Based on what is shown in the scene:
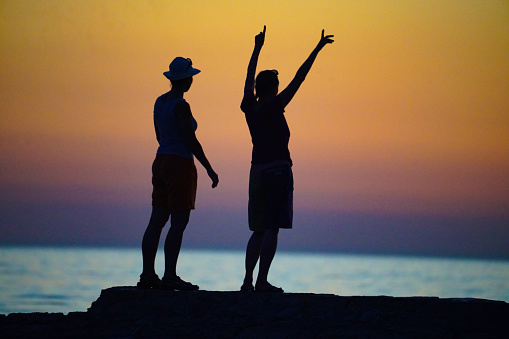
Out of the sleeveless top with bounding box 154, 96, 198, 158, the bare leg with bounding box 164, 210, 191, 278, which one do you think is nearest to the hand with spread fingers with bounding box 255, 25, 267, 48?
the sleeveless top with bounding box 154, 96, 198, 158

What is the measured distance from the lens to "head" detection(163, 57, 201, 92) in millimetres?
8172

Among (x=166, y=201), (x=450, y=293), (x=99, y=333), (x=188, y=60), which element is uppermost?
(x=450, y=293)

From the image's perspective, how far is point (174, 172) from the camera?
322 inches

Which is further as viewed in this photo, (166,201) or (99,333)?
(166,201)

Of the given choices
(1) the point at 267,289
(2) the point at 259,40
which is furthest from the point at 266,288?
(2) the point at 259,40

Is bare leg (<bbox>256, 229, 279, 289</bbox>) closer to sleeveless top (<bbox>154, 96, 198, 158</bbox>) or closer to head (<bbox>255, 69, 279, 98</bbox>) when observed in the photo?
sleeveless top (<bbox>154, 96, 198, 158</bbox>)

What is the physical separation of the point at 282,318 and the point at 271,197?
1166 mm

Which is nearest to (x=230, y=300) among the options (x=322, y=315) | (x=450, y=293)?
(x=322, y=315)

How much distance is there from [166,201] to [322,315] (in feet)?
6.21

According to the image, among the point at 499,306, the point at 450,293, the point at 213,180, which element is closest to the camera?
the point at 499,306

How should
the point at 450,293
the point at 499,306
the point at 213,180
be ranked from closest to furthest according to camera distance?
1. the point at 499,306
2. the point at 213,180
3. the point at 450,293

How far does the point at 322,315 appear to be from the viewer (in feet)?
24.6

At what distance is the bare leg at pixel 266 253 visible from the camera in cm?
788

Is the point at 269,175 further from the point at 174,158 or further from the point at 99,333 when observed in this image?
the point at 99,333
